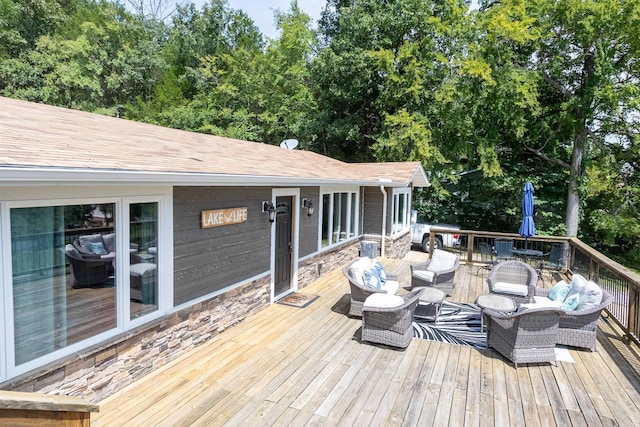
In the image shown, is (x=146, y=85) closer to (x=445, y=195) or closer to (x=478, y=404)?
(x=445, y=195)

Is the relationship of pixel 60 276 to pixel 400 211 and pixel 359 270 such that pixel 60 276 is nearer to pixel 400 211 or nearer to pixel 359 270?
pixel 359 270

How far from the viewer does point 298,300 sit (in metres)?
7.41

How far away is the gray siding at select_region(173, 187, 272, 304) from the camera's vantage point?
4.80 meters

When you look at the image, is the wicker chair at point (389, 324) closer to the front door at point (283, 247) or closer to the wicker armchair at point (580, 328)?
the wicker armchair at point (580, 328)

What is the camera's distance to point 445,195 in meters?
18.2

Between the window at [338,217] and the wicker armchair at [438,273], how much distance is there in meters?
2.42

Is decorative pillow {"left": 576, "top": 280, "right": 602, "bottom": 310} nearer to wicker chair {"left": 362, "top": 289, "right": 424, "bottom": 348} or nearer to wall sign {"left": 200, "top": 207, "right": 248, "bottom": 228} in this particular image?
wicker chair {"left": 362, "top": 289, "right": 424, "bottom": 348}

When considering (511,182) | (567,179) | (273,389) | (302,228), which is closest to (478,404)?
(273,389)

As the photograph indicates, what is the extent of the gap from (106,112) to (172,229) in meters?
18.2

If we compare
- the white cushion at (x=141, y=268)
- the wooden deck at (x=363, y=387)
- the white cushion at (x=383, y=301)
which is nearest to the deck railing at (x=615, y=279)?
the wooden deck at (x=363, y=387)

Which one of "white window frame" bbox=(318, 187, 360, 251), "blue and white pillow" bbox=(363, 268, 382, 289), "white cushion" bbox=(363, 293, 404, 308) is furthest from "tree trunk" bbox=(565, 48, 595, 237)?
"white cushion" bbox=(363, 293, 404, 308)

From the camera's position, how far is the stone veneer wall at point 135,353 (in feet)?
11.2

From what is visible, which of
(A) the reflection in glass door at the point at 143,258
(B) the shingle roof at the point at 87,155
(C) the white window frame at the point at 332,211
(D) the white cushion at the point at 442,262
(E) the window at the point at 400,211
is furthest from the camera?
(E) the window at the point at 400,211

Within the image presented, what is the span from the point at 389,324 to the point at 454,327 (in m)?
1.58
